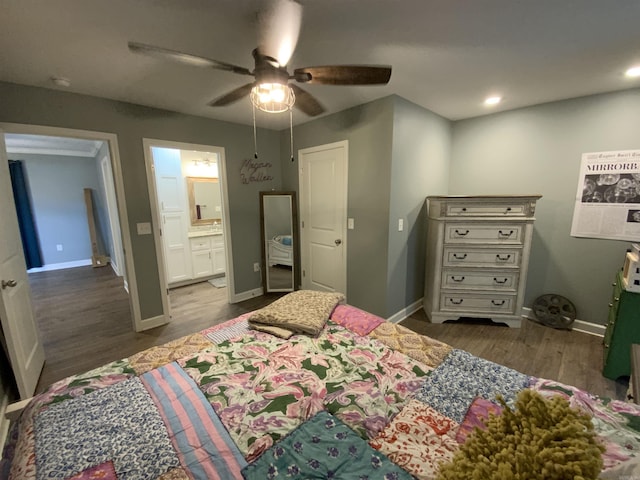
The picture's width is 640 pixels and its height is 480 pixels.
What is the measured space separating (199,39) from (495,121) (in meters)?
3.11

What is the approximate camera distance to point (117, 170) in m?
2.58

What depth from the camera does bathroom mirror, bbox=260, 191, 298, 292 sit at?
3.72 metres

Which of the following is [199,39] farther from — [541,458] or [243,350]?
[541,458]

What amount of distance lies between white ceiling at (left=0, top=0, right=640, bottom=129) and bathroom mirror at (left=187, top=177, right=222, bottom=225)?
79.5 inches

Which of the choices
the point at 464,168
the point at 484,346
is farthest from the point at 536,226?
the point at 484,346

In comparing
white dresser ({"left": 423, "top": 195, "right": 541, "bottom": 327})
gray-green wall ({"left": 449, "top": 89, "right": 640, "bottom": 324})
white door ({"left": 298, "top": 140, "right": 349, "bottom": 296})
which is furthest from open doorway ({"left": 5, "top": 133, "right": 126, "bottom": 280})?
gray-green wall ({"left": 449, "top": 89, "right": 640, "bottom": 324})

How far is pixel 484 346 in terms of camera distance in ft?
8.13

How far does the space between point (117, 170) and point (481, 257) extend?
151 inches

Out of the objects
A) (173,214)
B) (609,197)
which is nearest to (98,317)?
(173,214)

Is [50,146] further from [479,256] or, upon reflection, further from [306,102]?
[479,256]

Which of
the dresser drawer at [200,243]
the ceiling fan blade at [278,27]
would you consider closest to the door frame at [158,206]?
the dresser drawer at [200,243]

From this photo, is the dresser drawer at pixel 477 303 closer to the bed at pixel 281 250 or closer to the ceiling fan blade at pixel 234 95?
the bed at pixel 281 250

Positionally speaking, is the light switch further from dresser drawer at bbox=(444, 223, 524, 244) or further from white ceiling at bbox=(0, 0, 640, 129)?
dresser drawer at bbox=(444, 223, 524, 244)

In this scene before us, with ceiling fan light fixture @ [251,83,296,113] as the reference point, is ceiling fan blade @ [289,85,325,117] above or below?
above
